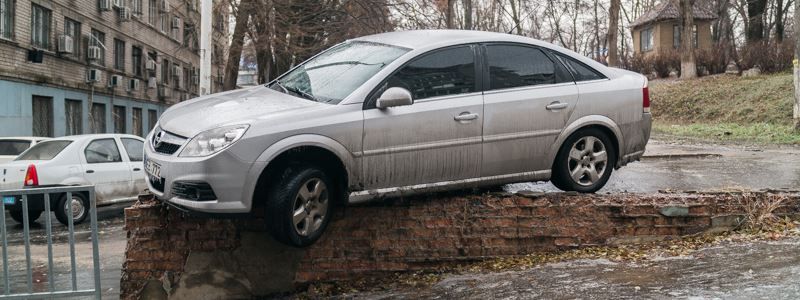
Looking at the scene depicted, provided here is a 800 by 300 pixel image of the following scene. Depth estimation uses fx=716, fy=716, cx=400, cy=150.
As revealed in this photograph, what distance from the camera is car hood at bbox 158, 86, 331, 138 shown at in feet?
17.0

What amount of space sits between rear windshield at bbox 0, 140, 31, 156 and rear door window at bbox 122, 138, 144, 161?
6.00ft

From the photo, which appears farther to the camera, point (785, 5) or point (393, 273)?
point (785, 5)

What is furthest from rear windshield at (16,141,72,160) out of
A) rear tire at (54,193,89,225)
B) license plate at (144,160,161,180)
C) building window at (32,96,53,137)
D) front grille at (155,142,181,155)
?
building window at (32,96,53,137)

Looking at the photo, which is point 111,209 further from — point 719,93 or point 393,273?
point 719,93

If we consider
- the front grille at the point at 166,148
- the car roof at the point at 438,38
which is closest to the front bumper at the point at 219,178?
the front grille at the point at 166,148

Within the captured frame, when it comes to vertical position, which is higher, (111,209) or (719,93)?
(719,93)

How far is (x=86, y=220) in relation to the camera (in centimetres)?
1177

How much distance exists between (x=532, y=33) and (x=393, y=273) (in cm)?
4301

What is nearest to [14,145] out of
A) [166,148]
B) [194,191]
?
[166,148]

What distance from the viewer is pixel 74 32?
25781 mm

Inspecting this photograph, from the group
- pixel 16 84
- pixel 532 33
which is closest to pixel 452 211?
pixel 16 84

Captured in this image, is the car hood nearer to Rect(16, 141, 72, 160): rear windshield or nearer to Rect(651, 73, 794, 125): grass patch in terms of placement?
Rect(16, 141, 72, 160): rear windshield

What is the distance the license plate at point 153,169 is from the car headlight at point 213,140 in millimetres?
342

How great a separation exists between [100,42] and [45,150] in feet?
57.4
